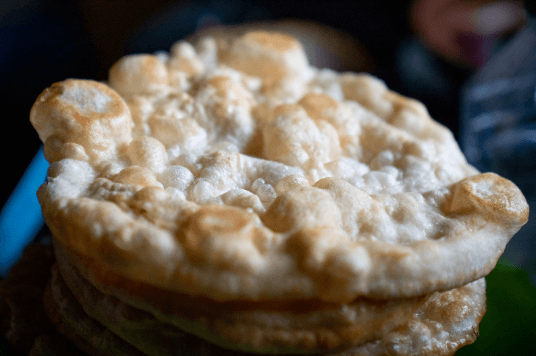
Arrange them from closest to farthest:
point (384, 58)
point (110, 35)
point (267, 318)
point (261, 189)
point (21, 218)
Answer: point (267, 318), point (261, 189), point (21, 218), point (110, 35), point (384, 58)

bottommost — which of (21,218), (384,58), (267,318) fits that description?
(384,58)

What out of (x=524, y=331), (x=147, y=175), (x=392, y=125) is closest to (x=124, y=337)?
(x=147, y=175)

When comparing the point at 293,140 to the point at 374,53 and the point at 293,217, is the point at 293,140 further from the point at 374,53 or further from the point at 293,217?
the point at 374,53

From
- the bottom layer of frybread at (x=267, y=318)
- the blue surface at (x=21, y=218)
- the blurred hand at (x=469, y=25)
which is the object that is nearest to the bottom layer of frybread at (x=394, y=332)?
the bottom layer of frybread at (x=267, y=318)

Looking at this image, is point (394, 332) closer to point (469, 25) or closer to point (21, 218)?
point (21, 218)

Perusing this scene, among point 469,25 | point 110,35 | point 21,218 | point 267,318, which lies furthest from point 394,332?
point 110,35

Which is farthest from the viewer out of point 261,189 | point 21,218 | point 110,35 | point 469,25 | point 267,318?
point 110,35

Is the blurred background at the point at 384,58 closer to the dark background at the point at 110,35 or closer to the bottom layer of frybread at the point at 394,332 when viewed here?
the dark background at the point at 110,35
